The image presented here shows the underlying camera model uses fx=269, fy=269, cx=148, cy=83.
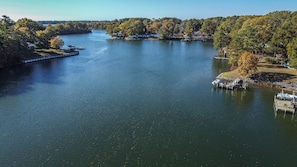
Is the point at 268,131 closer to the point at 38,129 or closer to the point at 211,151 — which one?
the point at 211,151

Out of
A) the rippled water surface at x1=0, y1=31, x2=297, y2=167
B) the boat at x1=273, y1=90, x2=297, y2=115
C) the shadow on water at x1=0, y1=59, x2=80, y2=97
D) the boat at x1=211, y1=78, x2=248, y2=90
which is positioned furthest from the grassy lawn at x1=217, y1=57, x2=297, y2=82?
the shadow on water at x1=0, y1=59, x2=80, y2=97

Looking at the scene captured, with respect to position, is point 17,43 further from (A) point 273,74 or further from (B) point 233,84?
(A) point 273,74

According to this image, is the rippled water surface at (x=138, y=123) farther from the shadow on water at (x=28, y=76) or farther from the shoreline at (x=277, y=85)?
the shoreline at (x=277, y=85)

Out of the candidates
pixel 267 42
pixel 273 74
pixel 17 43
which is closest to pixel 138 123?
pixel 273 74

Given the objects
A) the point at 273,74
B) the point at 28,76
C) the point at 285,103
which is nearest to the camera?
the point at 285,103

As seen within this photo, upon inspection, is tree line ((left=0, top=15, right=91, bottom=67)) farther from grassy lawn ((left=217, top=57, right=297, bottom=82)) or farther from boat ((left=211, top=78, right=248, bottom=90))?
grassy lawn ((left=217, top=57, right=297, bottom=82))

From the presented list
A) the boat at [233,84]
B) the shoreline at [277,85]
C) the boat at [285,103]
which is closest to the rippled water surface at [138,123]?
the boat at [285,103]

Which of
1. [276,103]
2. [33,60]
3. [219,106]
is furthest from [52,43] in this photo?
[276,103]
